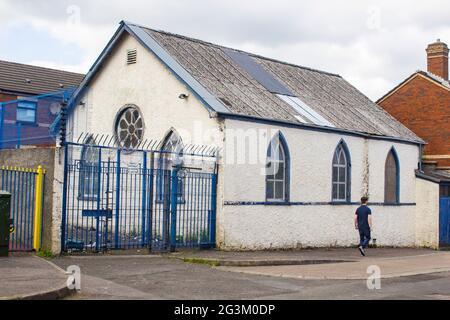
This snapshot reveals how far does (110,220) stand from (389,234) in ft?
40.4

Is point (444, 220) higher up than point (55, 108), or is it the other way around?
point (55, 108)

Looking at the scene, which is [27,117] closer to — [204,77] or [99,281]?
[204,77]

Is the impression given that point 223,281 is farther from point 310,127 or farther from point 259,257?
point 310,127

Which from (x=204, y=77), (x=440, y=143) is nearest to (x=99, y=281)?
(x=204, y=77)

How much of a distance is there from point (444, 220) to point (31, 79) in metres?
24.5

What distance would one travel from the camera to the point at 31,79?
37.7m

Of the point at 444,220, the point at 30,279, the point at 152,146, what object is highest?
the point at 152,146

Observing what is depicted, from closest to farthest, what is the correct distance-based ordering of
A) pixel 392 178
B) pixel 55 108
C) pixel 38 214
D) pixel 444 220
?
1. pixel 38 214
2. pixel 55 108
3. pixel 392 178
4. pixel 444 220

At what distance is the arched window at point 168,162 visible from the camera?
1636 centimetres

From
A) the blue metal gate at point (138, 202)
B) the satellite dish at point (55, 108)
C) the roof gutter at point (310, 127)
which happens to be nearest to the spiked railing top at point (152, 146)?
the blue metal gate at point (138, 202)

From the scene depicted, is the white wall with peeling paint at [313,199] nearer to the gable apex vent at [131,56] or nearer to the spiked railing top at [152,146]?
the spiked railing top at [152,146]

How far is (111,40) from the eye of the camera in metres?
20.6

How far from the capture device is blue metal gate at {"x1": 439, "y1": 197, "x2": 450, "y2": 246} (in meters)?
24.6

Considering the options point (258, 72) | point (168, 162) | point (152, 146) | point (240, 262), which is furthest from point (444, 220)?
point (240, 262)
